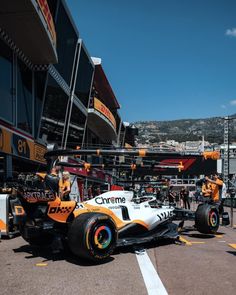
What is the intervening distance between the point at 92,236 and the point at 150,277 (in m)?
1.21

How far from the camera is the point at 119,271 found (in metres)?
5.69

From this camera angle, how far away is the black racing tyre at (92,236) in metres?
5.95

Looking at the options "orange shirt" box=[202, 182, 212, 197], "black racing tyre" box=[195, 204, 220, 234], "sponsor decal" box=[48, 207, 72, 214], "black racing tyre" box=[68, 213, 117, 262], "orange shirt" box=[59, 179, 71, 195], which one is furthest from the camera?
"orange shirt" box=[202, 182, 212, 197]

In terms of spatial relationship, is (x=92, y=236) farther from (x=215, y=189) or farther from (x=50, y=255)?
(x=215, y=189)

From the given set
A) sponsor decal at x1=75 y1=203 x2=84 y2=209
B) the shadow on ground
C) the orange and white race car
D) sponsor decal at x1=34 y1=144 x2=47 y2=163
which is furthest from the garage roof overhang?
the shadow on ground

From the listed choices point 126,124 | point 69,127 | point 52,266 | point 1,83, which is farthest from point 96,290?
point 126,124

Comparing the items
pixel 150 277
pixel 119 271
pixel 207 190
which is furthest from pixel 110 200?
pixel 207 190

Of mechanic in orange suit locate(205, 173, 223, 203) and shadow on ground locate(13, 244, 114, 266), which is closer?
shadow on ground locate(13, 244, 114, 266)

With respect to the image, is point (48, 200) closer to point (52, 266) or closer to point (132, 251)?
point (52, 266)

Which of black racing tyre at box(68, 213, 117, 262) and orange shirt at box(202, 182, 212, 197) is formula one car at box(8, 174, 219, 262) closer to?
black racing tyre at box(68, 213, 117, 262)

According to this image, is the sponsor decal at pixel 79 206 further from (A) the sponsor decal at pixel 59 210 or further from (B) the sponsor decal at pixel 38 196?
(B) the sponsor decal at pixel 38 196

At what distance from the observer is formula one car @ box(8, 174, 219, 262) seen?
6090mm

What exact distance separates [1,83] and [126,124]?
140 feet

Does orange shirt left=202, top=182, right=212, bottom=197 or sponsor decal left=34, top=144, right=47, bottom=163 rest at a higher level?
sponsor decal left=34, top=144, right=47, bottom=163
